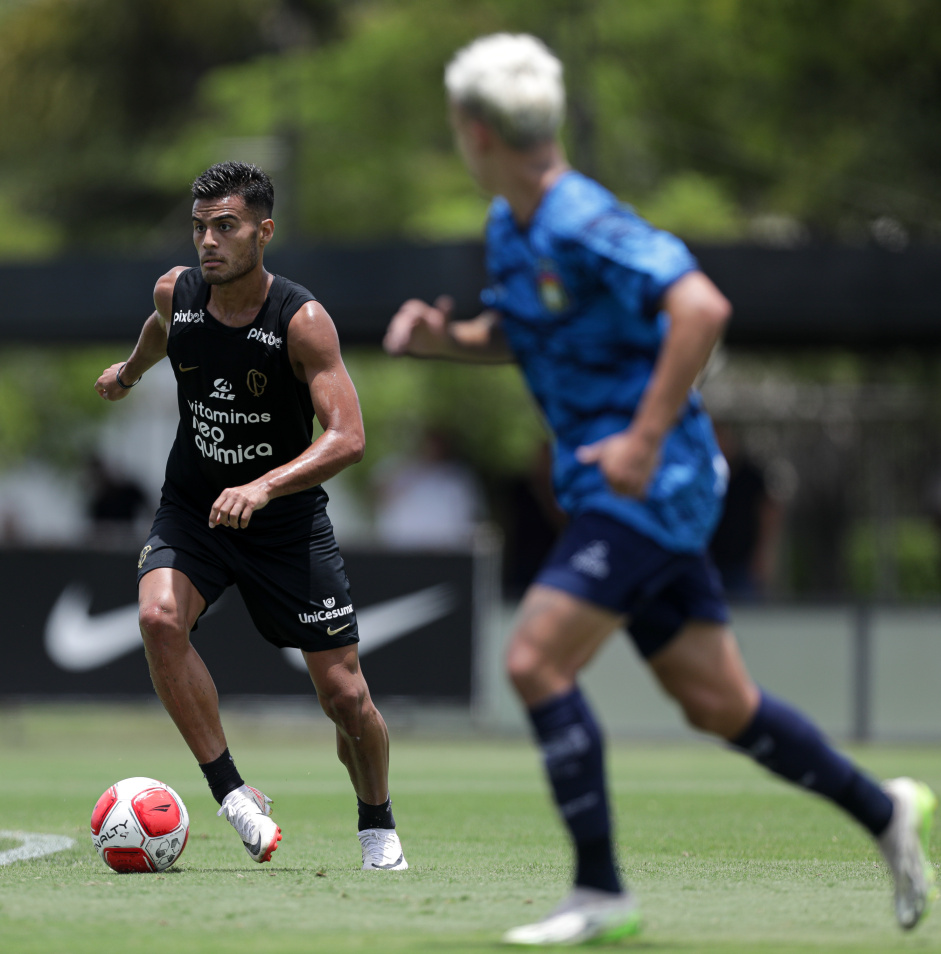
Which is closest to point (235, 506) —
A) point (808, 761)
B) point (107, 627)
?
point (808, 761)

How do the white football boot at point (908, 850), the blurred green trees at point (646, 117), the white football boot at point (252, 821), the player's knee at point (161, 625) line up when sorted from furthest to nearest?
1. the blurred green trees at point (646, 117)
2. the player's knee at point (161, 625)
3. the white football boot at point (252, 821)
4. the white football boot at point (908, 850)

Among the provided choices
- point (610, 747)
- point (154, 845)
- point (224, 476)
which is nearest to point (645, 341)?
point (224, 476)

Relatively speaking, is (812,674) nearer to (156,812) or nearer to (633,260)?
(156,812)

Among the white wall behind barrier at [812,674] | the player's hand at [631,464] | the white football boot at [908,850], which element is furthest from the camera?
the white wall behind barrier at [812,674]

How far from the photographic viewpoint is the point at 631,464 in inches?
171

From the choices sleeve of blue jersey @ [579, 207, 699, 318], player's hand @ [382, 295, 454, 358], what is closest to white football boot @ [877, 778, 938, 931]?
sleeve of blue jersey @ [579, 207, 699, 318]

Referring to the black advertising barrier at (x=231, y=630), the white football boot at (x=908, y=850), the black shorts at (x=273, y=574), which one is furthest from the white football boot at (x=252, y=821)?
the black advertising barrier at (x=231, y=630)

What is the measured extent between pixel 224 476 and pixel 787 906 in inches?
100

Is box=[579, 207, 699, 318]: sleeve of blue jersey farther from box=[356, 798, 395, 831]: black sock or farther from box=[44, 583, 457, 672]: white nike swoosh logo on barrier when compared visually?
box=[44, 583, 457, 672]: white nike swoosh logo on barrier

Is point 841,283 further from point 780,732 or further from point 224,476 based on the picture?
point 780,732

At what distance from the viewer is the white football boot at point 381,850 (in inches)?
250

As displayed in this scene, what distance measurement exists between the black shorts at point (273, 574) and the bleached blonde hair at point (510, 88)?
2239 millimetres

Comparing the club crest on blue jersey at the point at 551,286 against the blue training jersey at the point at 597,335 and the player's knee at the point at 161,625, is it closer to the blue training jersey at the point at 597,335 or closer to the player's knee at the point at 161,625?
the blue training jersey at the point at 597,335

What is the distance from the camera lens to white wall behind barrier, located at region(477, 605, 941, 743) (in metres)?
13.9
